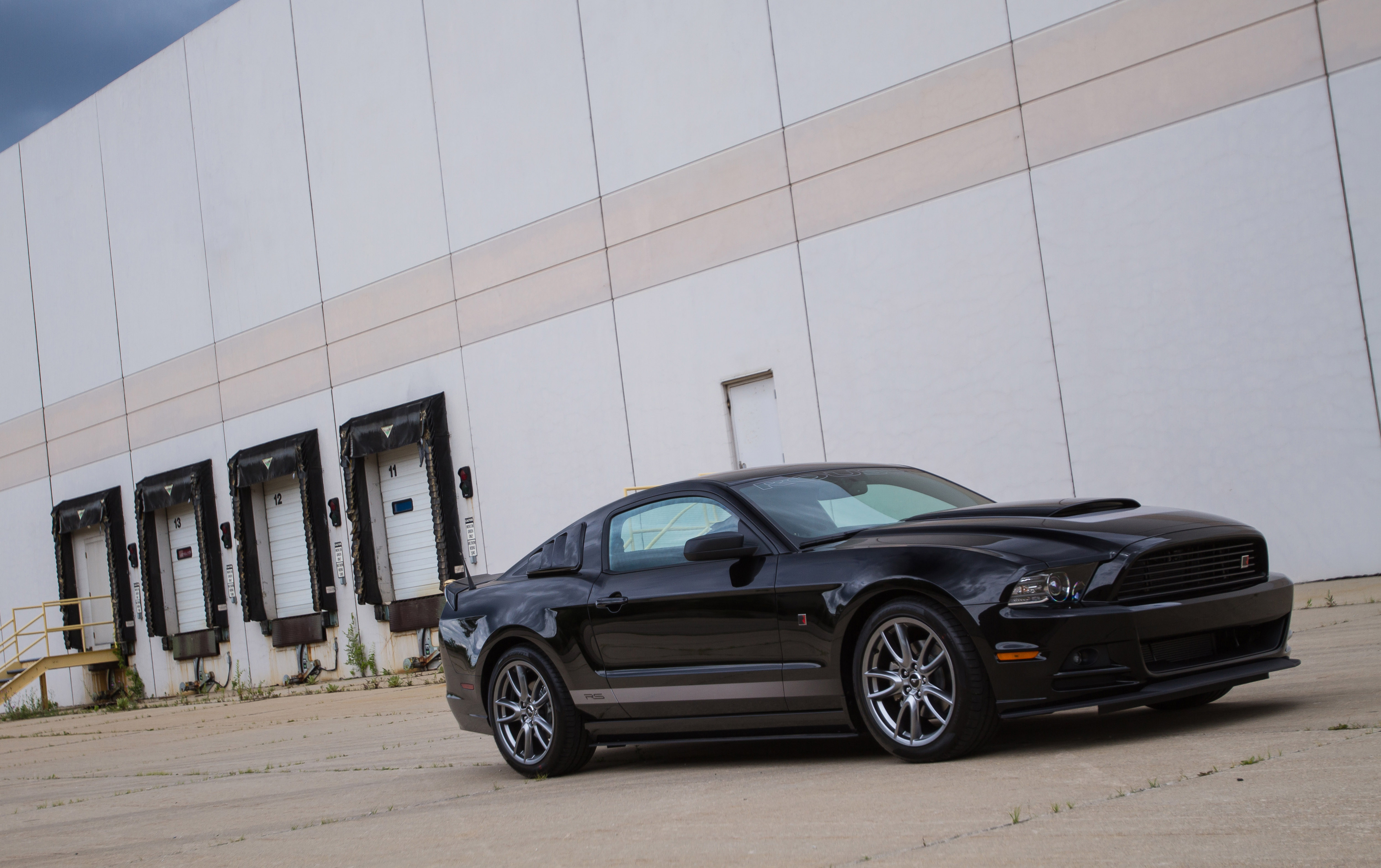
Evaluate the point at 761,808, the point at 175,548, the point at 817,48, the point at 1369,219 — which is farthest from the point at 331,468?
the point at 761,808

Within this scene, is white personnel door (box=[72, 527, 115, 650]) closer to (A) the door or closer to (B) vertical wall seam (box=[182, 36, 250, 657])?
(B) vertical wall seam (box=[182, 36, 250, 657])

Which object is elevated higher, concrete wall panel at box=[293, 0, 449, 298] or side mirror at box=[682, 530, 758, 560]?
concrete wall panel at box=[293, 0, 449, 298]

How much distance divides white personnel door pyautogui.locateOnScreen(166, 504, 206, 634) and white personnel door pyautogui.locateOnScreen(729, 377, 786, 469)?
13.7m

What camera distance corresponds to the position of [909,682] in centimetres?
531

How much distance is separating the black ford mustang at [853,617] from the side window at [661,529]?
0.01m

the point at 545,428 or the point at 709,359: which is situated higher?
the point at 709,359

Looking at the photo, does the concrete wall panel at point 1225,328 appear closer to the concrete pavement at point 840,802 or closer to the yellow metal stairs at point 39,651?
the concrete pavement at point 840,802

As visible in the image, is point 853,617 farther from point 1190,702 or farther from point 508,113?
point 508,113

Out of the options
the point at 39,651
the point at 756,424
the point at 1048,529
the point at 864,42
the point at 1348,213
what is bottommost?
the point at 39,651

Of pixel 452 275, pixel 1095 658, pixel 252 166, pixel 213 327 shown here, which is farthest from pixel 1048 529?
pixel 213 327

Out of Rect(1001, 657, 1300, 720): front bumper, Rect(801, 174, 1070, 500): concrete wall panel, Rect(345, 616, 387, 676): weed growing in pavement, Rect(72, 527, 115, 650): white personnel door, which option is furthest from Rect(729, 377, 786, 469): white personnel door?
Rect(72, 527, 115, 650): white personnel door

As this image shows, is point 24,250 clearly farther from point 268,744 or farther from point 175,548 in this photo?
point 268,744

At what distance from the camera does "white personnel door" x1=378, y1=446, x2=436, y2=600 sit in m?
21.4

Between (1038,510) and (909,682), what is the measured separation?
1012 mm
